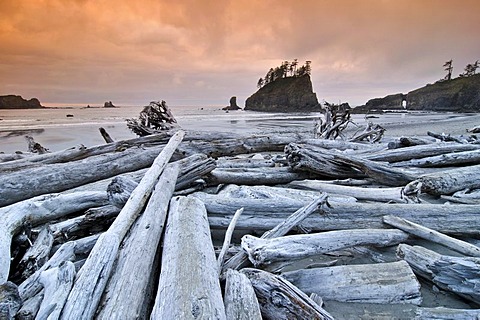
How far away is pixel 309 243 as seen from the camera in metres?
2.45

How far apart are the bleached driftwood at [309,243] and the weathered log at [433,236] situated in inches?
3.6

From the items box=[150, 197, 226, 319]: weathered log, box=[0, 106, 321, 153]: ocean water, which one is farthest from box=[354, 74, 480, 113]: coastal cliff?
box=[150, 197, 226, 319]: weathered log

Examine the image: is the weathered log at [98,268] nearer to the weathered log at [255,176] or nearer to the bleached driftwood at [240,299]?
the bleached driftwood at [240,299]

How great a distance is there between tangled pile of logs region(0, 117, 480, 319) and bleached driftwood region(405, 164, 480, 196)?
0.02 m

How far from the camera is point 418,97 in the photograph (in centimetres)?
7038

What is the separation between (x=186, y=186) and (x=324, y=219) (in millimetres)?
1973

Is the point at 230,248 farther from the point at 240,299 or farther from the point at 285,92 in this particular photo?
the point at 285,92

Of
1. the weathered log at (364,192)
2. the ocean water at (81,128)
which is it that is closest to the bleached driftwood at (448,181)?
the weathered log at (364,192)

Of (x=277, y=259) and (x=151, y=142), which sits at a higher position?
(x=151, y=142)

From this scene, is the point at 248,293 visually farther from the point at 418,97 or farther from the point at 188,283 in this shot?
the point at 418,97

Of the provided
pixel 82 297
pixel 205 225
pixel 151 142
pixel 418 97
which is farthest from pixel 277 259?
pixel 418 97

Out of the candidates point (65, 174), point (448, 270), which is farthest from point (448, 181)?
point (65, 174)

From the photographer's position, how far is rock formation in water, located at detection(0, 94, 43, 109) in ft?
195

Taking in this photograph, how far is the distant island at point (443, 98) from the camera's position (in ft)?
182
